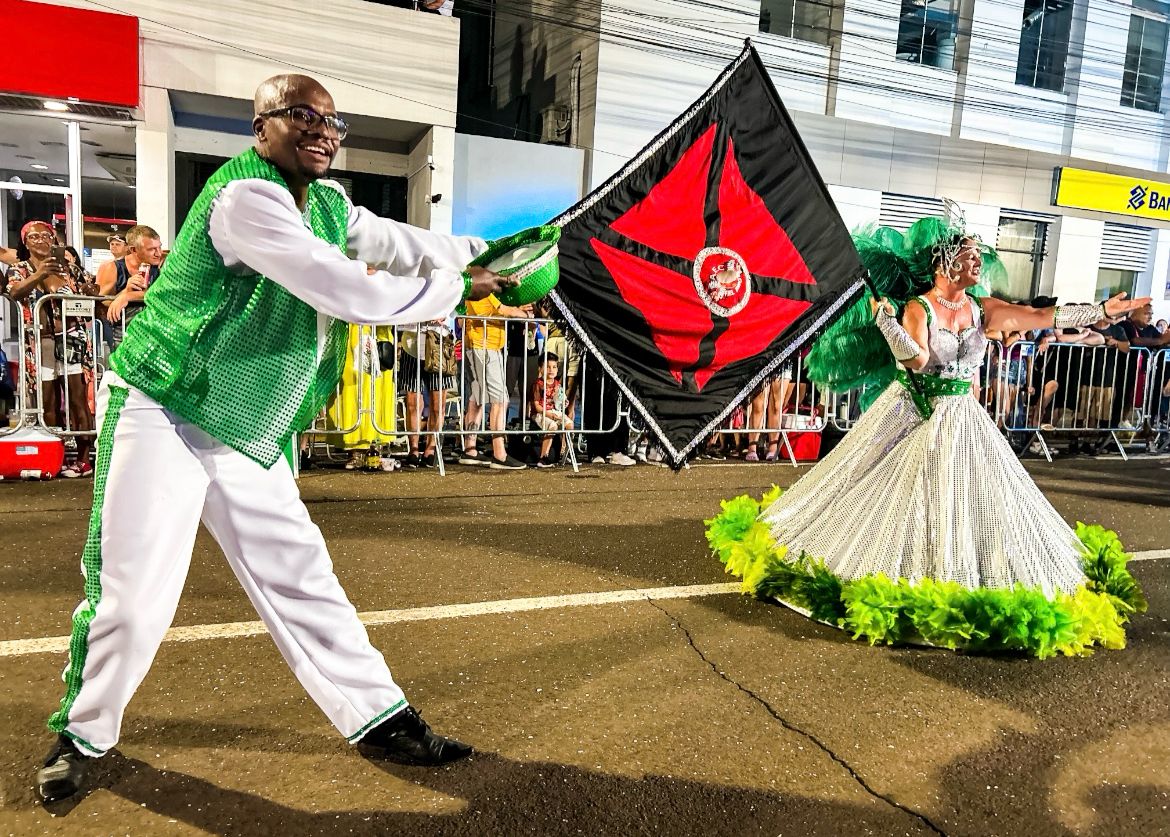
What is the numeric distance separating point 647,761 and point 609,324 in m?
1.96

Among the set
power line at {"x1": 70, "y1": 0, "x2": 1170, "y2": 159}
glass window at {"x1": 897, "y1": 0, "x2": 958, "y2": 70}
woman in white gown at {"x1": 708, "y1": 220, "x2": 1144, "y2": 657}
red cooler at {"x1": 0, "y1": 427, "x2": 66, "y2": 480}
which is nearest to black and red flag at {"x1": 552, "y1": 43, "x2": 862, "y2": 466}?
woman in white gown at {"x1": 708, "y1": 220, "x2": 1144, "y2": 657}

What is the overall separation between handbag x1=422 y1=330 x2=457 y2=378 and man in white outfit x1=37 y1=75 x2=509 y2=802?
5.66 metres

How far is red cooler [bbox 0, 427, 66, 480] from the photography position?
6602mm

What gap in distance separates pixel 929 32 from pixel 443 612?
1908 cm

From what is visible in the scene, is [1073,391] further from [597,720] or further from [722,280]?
[597,720]

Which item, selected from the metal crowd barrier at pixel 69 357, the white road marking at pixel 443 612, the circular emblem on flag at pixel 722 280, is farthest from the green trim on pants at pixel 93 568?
the metal crowd barrier at pixel 69 357

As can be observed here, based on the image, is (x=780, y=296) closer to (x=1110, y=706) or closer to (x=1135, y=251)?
(x=1110, y=706)

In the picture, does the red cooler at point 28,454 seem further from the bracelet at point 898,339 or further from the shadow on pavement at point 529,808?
the bracelet at point 898,339

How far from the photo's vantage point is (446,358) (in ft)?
27.2

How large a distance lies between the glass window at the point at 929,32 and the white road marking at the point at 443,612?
1731 cm

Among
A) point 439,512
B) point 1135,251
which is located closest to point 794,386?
point 439,512

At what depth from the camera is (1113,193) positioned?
19328mm

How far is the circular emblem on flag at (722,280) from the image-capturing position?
407 cm

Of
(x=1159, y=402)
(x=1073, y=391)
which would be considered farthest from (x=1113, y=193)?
(x=1073, y=391)
